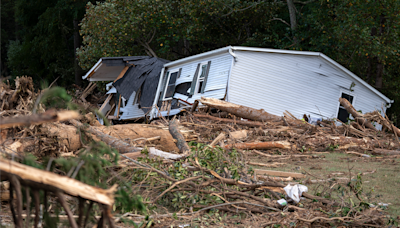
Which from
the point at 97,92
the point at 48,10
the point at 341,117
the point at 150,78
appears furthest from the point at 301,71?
the point at 48,10

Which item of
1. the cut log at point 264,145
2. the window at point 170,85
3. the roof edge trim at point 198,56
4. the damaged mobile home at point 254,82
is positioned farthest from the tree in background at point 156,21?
the cut log at point 264,145

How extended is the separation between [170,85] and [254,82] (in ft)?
15.0

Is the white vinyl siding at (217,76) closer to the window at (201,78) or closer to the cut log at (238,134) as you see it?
the window at (201,78)

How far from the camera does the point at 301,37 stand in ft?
73.4

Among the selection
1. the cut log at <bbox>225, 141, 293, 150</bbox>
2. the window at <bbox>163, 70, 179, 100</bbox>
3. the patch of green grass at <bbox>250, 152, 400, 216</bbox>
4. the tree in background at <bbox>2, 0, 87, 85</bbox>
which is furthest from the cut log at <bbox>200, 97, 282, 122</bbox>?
the tree in background at <bbox>2, 0, 87, 85</bbox>

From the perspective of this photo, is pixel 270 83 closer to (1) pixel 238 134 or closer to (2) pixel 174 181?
(1) pixel 238 134

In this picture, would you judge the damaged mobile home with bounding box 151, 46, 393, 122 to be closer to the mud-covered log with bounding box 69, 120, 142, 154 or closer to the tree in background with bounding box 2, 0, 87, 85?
the mud-covered log with bounding box 69, 120, 142, 154

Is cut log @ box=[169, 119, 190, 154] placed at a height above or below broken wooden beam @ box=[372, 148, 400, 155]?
below

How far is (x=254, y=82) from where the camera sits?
50.5 ft

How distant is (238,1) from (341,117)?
1005 cm

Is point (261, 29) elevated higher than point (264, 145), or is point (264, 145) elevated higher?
point (261, 29)

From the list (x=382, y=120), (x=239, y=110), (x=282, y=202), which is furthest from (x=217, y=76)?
(x=282, y=202)

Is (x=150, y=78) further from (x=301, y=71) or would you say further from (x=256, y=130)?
(x=256, y=130)

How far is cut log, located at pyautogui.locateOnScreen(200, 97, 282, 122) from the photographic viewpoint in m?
12.3
